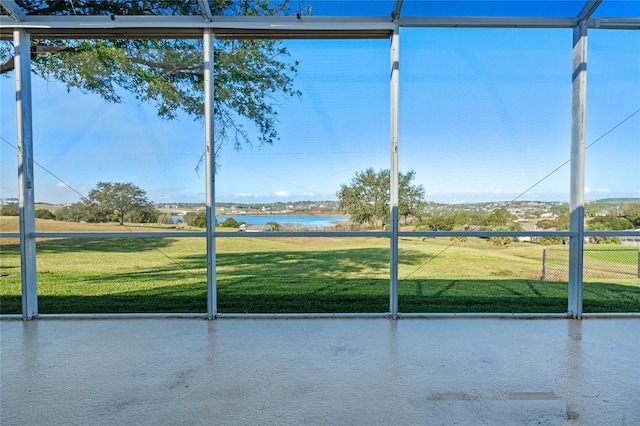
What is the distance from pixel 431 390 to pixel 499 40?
133 inches

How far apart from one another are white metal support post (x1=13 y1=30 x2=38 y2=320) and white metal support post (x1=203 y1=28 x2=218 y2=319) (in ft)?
5.38

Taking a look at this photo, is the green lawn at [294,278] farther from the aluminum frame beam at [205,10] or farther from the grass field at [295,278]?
the aluminum frame beam at [205,10]

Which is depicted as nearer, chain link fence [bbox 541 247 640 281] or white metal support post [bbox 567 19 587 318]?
white metal support post [bbox 567 19 587 318]

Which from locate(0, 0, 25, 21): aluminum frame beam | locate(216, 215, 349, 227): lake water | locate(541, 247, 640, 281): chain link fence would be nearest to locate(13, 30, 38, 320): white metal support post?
locate(0, 0, 25, 21): aluminum frame beam

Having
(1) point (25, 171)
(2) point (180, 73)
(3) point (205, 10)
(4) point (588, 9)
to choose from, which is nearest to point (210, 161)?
(2) point (180, 73)

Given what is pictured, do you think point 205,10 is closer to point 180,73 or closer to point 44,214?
point 180,73

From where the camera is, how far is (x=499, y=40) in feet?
11.4

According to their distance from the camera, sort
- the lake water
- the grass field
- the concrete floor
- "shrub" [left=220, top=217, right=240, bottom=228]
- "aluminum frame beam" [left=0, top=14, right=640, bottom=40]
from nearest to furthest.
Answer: the concrete floor < "aluminum frame beam" [left=0, top=14, right=640, bottom=40] < "shrub" [left=220, top=217, right=240, bottom=228] < the lake water < the grass field

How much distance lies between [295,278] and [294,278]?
0.02m

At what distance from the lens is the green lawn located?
421 cm

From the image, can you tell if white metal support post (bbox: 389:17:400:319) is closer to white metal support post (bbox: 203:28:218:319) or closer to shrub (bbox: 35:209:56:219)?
white metal support post (bbox: 203:28:218:319)

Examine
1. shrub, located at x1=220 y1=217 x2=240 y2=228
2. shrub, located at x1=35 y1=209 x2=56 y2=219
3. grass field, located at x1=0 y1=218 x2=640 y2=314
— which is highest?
shrub, located at x1=35 y1=209 x2=56 y2=219

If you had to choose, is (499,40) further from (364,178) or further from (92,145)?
(92,145)

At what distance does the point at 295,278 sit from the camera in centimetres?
515
